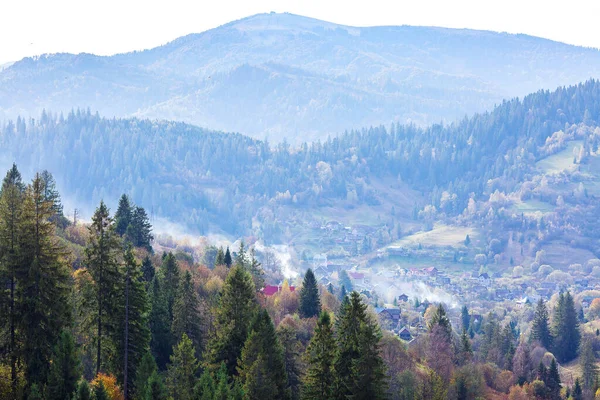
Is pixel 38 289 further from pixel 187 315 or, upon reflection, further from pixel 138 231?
pixel 138 231

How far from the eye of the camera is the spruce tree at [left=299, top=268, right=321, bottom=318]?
103625 millimetres

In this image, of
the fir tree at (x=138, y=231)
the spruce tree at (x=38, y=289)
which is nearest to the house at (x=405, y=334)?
the fir tree at (x=138, y=231)

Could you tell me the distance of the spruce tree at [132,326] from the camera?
61.1 m

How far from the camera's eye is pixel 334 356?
5991 centimetres

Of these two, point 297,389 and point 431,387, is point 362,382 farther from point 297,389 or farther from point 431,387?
point 431,387

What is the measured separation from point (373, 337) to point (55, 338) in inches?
745

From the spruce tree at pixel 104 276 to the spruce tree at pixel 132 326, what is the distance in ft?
1.90

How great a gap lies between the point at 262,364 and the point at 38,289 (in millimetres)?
14726

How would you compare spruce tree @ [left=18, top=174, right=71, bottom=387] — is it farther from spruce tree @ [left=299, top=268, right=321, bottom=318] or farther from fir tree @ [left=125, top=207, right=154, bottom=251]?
fir tree @ [left=125, top=207, right=154, bottom=251]

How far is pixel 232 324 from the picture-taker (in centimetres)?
6800

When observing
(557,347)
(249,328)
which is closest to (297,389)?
(249,328)

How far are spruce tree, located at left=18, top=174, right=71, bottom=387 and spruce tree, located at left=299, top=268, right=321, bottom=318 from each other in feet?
160

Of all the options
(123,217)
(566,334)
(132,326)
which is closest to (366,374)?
(132,326)

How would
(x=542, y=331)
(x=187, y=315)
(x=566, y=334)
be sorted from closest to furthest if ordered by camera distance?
(x=187, y=315) → (x=542, y=331) → (x=566, y=334)
